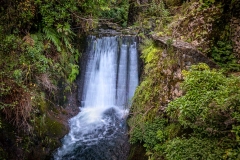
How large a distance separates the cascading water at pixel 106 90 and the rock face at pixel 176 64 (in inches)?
94.3

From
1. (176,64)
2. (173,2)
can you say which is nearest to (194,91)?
→ (176,64)

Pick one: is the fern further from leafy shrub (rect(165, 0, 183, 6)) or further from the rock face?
leafy shrub (rect(165, 0, 183, 6))

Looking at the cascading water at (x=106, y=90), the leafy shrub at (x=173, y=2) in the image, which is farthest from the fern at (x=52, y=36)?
the leafy shrub at (x=173, y=2)

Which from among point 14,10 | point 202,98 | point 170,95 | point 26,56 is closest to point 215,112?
point 202,98

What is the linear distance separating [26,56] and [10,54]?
0.41 m

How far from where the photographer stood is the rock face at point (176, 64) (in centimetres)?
482

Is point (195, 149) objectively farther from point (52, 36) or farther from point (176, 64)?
point (52, 36)

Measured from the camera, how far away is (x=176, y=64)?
5051 millimetres

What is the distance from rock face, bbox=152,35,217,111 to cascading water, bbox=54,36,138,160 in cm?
239

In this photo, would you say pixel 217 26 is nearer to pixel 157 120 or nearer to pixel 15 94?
pixel 157 120

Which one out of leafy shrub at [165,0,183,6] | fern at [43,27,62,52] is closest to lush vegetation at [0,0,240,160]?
fern at [43,27,62,52]

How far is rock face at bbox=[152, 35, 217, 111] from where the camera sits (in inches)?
190

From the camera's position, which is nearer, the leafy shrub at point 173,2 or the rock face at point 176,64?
the rock face at point 176,64

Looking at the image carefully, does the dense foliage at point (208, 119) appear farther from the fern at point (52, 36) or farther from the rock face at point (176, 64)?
the fern at point (52, 36)
